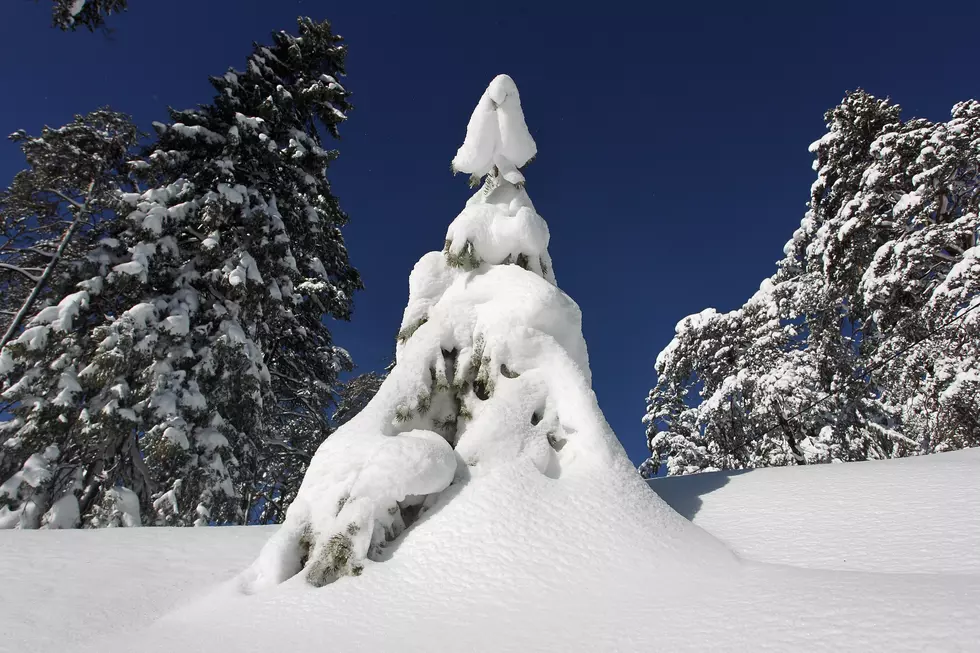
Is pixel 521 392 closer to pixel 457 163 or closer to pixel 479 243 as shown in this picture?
pixel 479 243

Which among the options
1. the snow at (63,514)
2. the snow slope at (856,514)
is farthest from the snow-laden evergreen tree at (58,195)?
the snow slope at (856,514)

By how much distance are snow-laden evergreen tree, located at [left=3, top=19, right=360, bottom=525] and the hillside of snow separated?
4.13 metres

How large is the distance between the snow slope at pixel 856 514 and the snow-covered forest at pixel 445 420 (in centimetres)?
3

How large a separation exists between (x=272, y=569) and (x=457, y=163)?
513 centimetres

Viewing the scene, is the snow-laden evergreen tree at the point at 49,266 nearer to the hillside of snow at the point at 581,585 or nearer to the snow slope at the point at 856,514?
the hillside of snow at the point at 581,585

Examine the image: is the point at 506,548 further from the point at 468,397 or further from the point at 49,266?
the point at 49,266

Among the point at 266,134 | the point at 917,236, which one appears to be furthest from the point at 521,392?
the point at 266,134

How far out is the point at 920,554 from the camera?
10.1 ft

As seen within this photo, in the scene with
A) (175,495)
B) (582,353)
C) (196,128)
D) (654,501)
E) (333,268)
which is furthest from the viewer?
(333,268)

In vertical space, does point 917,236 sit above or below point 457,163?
above

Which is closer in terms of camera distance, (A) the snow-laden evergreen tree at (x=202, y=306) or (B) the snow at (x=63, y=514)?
(B) the snow at (x=63, y=514)

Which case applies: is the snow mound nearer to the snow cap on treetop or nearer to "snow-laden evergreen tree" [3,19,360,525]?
the snow cap on treetop

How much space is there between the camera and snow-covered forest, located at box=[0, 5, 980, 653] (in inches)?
109

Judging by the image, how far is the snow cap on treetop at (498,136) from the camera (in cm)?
646
